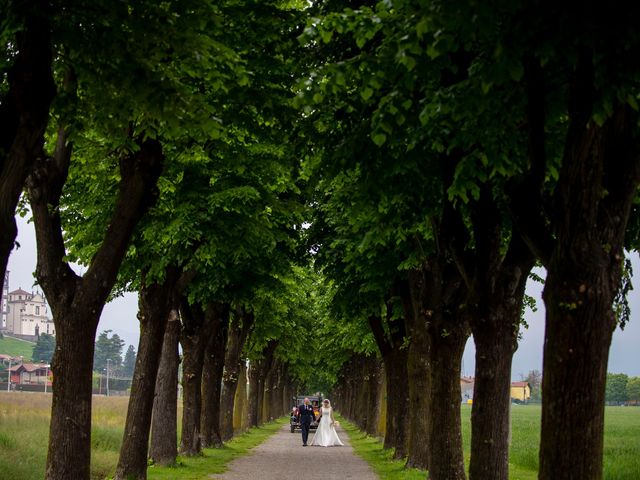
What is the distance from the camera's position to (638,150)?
→ 8484mm

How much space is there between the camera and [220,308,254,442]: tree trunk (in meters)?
36.5

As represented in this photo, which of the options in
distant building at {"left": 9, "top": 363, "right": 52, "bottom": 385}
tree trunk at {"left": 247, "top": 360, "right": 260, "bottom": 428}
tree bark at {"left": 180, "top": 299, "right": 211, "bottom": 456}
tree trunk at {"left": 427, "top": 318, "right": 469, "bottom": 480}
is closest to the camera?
tree trunk at {"left": 427, "top": 318, "right": 469, "bottom": 480}

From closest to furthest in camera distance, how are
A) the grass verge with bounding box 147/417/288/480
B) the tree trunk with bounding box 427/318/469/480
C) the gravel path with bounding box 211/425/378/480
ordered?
the tree trunk with bounding box 427/318/469/480, the grass verge with bounding box 147/417/288/480, the gravel path with bounding box 211/425/378/480

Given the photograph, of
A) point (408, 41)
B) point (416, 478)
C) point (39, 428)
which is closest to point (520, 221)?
point (408, 41)

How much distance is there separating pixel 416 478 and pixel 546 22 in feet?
47.1

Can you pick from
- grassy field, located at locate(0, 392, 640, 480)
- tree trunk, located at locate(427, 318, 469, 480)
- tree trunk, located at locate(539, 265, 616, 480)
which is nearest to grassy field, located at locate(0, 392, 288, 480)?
grassy field, located at locate(0, 392, 640, 480)

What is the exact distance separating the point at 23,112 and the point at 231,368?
28691 millimetres

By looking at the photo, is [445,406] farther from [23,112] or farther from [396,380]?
[396,380]

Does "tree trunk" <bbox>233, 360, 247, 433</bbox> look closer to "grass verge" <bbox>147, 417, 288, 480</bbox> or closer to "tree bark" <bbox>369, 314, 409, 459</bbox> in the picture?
"grass verge" <bbox>147, 417, 288, 480</bbox>

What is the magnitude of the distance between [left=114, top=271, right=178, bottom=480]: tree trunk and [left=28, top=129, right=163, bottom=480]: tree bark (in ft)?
18.0

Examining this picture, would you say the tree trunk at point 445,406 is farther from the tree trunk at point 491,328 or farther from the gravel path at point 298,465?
the gravel path at point 298,465

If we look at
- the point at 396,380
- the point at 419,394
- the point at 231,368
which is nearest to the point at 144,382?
the point at 419,394

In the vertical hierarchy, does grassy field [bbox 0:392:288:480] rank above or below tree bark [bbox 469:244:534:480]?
below

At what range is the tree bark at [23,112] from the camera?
9.16m
